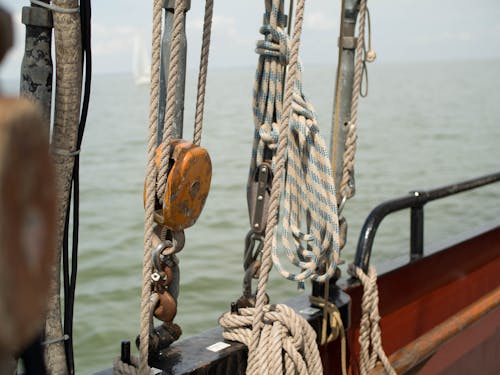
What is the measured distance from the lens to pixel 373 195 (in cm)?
984

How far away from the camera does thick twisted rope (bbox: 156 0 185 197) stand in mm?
1185

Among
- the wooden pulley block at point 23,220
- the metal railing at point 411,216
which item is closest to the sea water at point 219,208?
the metal railing at point 411,216

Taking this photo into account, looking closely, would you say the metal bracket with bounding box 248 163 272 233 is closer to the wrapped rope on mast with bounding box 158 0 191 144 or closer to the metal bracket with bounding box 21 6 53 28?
the wrapped rope on mast with bounding box 158 0 191 144

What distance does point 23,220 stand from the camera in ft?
1.01

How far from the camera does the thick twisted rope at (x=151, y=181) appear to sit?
1167 millimetres

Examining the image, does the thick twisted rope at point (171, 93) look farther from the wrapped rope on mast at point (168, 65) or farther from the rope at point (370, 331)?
the rope at point (370, 331)

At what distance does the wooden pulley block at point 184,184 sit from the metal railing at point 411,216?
833 mm

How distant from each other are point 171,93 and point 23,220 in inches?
36.0

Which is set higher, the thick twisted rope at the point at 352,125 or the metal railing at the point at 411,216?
the thick twisted rope at the point at 352,125

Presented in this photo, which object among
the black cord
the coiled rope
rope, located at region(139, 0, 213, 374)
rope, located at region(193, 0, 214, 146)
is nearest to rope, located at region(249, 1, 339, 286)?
the coiled rope

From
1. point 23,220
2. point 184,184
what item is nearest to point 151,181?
point 184,184

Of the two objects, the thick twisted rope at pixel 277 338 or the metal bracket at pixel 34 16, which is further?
the thick twisted rope at pixel 277 338

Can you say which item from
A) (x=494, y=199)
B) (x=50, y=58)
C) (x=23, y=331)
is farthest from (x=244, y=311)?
(x=494, y=199)

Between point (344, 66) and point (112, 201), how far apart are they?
754cm
